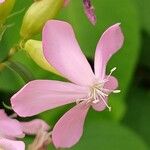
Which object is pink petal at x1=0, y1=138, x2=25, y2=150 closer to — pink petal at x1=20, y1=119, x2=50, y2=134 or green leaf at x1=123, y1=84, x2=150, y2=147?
pink petal at x1=20, y1=119, x2=50, y2=134

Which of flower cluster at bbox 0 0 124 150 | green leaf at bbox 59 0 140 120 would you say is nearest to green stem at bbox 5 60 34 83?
flower cluster at bbox 0 0 124 150

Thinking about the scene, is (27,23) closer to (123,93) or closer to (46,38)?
(46,38)

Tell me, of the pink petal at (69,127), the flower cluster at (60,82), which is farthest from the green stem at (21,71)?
the pink petal at (69,127)

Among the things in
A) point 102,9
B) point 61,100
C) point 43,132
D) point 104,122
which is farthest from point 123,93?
point 61,100

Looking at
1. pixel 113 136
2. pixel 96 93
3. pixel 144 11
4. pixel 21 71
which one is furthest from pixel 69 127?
pixel 144 11

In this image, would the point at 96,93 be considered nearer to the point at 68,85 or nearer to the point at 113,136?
the point at 68,85

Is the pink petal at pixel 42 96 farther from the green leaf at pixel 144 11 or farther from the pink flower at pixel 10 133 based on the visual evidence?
the green leaf at pixel 144 11
